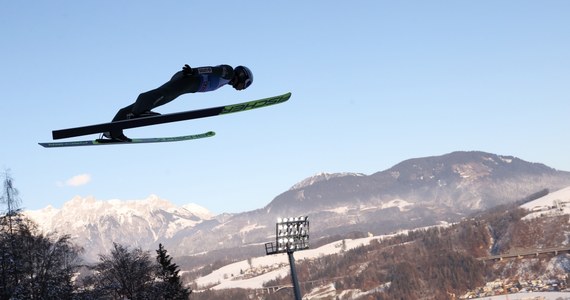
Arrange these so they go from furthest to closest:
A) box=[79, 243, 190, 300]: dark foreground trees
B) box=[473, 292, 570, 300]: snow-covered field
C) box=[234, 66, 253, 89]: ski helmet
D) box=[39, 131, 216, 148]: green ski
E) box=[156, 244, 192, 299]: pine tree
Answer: box=[473, 292, 570, 300]: snow-covered field, box=[156, 244, 192, 299]: pine tree, box=[79, 243, 190, 300]: dark foreground trees, box=[39, 131, 216, 148]: green ski, box=[234, 66, 253, 89]: ski helmet

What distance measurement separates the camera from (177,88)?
432 inches

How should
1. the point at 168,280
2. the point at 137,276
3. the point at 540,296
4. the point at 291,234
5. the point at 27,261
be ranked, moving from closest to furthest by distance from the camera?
the point at 27,261 → the point at 137,276 → the point at 168,280 → the point at 291,234 → the point at 540,296

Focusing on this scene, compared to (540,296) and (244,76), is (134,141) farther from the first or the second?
(540,296)

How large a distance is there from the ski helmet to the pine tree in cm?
2855

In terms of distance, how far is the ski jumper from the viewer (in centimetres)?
1080

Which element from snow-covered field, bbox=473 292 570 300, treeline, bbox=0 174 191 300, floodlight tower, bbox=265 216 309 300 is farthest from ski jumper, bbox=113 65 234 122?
snow-covered field, bbox=473 292 570 300

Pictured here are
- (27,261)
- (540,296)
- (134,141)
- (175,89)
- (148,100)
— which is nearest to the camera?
(148,100)

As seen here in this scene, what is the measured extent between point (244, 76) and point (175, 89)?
1855mm

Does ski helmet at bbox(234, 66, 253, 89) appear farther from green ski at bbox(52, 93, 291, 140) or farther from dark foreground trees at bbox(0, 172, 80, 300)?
dark foreground trees at bbox(0, 172, 80, 300)

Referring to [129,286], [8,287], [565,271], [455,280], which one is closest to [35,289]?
[8,287]

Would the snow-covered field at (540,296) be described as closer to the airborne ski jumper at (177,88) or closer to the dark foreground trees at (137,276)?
the dark foreground trees at (137,276)

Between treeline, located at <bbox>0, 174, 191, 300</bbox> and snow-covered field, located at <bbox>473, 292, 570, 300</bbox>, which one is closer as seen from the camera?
treeline, located at <bbox>0, 174, 191, 300</bbox>

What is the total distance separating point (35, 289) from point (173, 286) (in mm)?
12742

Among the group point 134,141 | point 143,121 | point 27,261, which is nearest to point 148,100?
point 143,121
